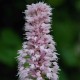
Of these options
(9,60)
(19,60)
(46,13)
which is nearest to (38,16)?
(46,13)

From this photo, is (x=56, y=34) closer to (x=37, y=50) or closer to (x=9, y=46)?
(x=9, y=46)

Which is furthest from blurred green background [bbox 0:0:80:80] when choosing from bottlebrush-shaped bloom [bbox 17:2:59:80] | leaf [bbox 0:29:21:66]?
bottlebrush-shaped bloom [bbox 17:2:59:80]

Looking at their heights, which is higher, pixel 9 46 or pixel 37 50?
pixel 9 46

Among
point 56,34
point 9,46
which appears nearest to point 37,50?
point 9,46

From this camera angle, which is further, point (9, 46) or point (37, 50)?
point (9, 46)

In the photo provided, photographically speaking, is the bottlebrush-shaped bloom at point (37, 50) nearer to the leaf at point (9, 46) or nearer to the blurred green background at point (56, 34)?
the leaf at point (9, 46)

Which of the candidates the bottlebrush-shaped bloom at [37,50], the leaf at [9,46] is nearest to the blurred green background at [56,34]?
the leaf at [9,46]
